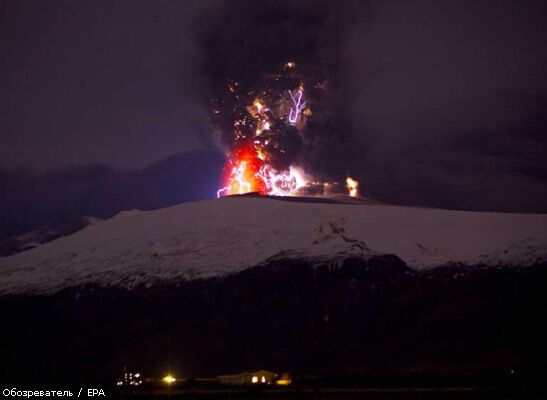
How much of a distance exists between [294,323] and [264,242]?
2527 cm

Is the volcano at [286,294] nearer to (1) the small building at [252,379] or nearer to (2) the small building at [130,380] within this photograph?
(2) the small building at [130,380]

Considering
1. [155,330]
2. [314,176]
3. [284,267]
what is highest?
[314,176]

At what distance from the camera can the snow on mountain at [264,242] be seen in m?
144

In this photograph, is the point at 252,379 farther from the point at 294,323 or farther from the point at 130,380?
the point at 294,323

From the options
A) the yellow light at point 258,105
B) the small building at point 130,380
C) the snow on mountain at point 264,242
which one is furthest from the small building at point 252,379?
the yellow light at point 258,105

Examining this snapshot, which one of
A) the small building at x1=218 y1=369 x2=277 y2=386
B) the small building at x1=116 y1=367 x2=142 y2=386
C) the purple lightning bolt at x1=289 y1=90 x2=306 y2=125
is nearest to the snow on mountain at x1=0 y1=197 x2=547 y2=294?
the purple lightning bolt at x1=289 y1=90 x2=306 y2=125

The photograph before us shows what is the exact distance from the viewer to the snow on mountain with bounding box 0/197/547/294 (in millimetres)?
144000

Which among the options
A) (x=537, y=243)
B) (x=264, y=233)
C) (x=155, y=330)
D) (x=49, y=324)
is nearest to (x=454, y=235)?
(x=537, y=243)

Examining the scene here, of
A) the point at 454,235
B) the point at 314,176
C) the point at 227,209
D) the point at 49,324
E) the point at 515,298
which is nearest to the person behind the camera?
the point at 515,298

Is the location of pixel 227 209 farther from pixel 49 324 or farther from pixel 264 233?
pixel 49 324

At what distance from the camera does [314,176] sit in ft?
570

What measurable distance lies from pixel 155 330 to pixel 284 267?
2416 centimetres

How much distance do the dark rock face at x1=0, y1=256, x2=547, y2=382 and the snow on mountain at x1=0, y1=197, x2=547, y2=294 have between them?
423 centimetres

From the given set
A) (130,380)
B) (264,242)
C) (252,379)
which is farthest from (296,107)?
(252,379)
